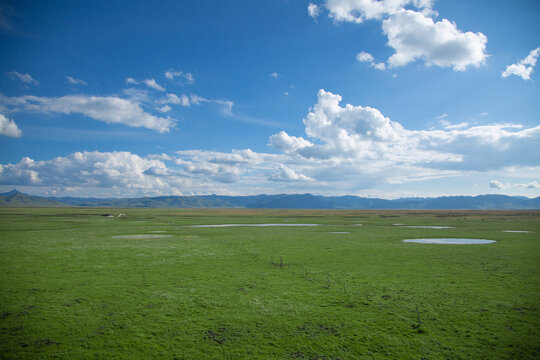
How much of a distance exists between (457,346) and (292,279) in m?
9.87

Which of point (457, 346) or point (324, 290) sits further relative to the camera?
point (324, 290)

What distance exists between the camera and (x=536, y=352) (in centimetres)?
963

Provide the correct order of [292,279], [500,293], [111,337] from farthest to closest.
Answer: [292,279] < [500,293] < [111,337]

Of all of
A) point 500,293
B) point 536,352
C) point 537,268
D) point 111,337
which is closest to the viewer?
point 536,352

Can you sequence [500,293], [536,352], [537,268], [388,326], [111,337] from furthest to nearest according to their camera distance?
[537,268] → [500,293] → [388,326] → [111,337] → [536,352]

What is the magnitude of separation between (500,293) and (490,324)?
5.11 meters

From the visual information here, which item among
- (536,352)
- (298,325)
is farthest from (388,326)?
(536,352)

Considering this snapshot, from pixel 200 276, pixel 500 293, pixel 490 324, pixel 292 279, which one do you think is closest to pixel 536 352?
pixel 490 324

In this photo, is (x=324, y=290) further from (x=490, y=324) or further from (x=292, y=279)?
(x=490, y=324)

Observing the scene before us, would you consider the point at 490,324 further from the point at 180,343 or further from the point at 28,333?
the point at 28,333

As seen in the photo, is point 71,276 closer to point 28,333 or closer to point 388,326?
point 28,333

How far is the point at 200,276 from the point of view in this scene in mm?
19031

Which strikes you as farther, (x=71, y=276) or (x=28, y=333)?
(x=71, y=276)

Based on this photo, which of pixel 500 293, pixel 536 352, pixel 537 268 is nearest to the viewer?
pixel 536 352
